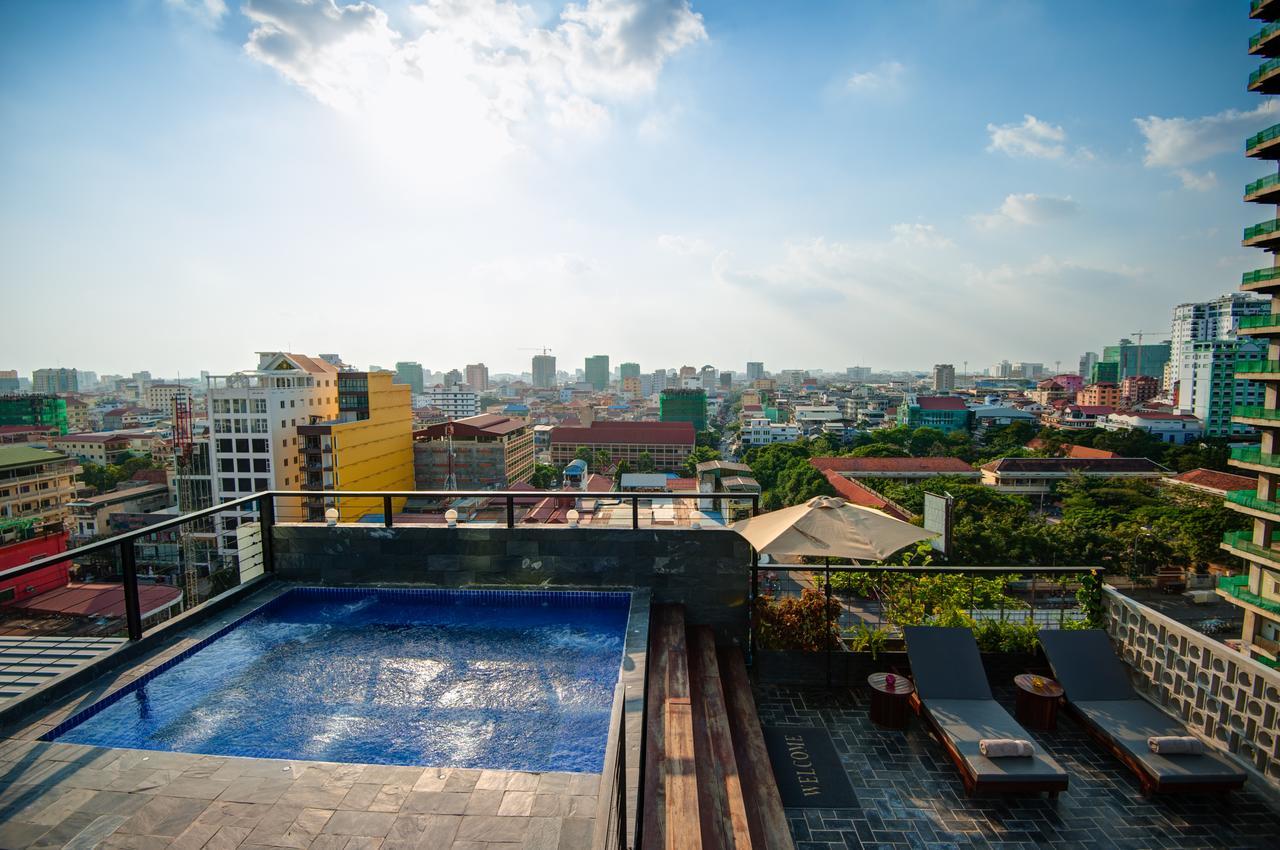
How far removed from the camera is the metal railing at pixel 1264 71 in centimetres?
1753

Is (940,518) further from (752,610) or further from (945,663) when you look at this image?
(752,610)

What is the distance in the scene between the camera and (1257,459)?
18.6 m

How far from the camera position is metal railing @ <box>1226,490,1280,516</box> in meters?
18.0

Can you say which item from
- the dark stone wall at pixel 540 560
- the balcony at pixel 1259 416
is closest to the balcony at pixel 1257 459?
the balcony at pixel 1259 416

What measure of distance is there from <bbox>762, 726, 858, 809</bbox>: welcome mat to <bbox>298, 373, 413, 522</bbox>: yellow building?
110 feet

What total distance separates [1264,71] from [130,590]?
29331 millimetres

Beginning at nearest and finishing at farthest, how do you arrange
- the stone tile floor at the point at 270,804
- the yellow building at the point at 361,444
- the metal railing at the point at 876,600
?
the stone tile floor at the point at 270,804 → the metal railing at the point at 876,600 → the yellow building at the point at 361,444

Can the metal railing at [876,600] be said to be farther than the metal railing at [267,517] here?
Yes

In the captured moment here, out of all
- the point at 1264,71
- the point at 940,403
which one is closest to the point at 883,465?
the point at 1264,71

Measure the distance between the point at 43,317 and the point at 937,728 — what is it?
34.8 metres

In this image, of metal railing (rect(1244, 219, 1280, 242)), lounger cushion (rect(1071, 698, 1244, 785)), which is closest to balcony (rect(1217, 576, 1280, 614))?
metal railing (rect(1244, 219, 1280, 242))

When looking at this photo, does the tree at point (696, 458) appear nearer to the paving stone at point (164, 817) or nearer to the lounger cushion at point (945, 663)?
the lounger cushion at point (945, 663)

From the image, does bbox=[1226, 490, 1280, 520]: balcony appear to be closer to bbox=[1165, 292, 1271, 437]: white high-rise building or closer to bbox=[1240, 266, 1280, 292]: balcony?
bbox=[1240, 266, 1280, 292]: balcony

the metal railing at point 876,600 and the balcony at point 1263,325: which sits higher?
the balcony at point 1263,325
